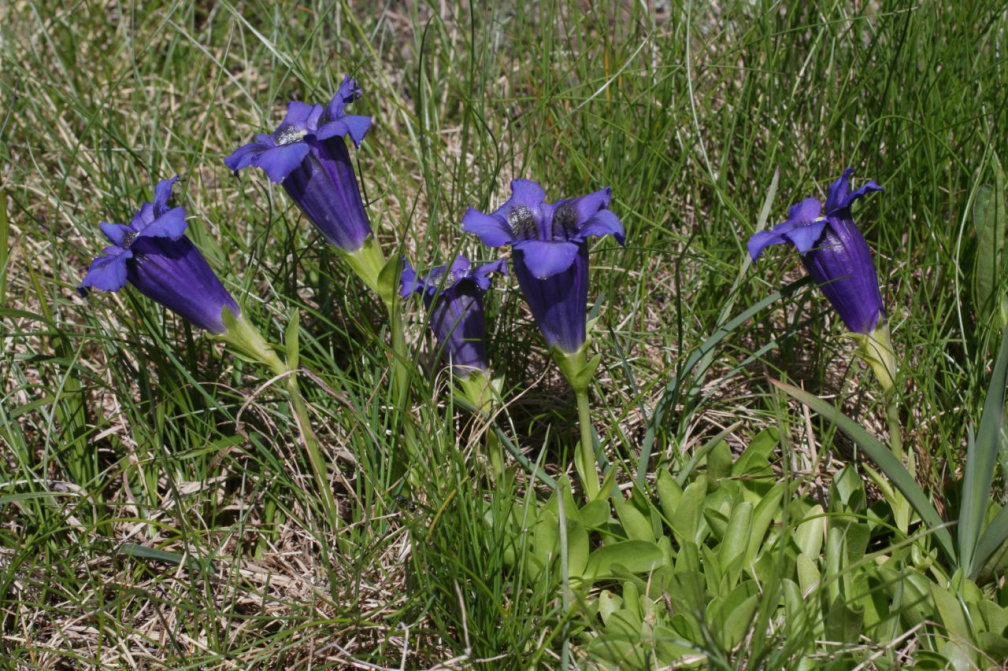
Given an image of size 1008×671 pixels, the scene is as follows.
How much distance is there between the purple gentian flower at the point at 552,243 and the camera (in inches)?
66.6

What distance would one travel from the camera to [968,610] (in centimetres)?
178

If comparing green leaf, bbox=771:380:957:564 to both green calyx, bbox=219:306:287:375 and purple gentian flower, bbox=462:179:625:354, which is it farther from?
green calyx, bbox=219:306:287:375

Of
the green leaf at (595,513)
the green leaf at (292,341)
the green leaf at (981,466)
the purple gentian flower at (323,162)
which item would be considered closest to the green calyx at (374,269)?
the purple gentian flower at (323,162)

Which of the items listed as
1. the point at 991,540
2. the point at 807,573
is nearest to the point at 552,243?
the point at 807,573

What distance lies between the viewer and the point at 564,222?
1857 millimetres

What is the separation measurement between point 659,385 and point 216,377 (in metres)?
1.15

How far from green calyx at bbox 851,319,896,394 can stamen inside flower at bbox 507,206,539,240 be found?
71cm

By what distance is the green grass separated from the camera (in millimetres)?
1936

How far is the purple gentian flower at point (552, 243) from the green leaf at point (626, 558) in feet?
1.32

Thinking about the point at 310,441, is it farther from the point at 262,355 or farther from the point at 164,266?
the point at 164,266

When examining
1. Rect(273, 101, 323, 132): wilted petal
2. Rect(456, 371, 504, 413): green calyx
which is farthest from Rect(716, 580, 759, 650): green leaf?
Rect(273, 101, 323, 132): wilted petal

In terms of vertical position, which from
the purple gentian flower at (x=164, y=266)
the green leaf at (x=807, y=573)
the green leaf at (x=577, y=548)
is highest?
the purple gentian flower at (x=164, y=266)

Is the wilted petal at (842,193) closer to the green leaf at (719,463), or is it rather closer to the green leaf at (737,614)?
the green leaf at (719,463)

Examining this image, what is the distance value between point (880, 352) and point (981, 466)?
0.32 meters
